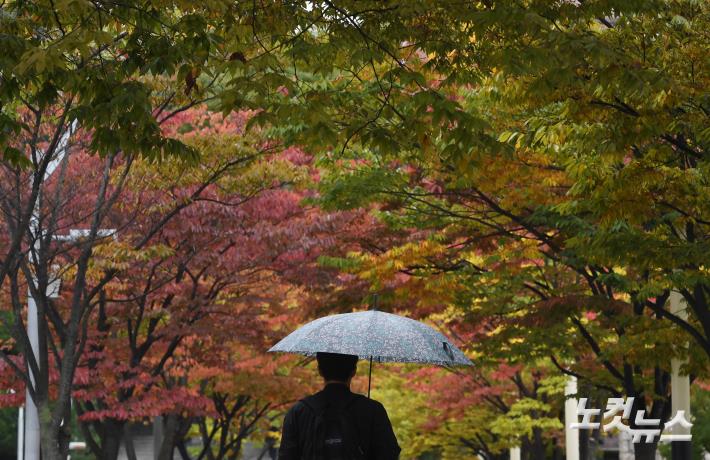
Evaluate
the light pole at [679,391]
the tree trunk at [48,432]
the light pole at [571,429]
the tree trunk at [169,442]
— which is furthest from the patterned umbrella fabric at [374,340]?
the light pole at [571,429]

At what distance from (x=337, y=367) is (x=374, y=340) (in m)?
1.27

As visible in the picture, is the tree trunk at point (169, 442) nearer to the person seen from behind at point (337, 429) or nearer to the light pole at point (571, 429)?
the light pole at point (571, 429)

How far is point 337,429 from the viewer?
6.36 metres

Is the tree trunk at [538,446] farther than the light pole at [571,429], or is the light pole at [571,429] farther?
the tree trunk at [538,446]

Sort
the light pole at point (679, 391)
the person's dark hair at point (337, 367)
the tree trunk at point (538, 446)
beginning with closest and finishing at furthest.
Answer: the person's dark hair at point (337, 367) < the light pole at point (679, 391) < the tree trunk at point (538, 446)

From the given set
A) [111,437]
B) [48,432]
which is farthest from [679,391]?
[111,437]

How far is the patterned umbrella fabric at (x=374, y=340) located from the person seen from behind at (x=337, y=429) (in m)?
1.06

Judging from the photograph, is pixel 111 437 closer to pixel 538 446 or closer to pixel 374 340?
pixel 538 446

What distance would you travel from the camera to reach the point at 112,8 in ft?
27.8

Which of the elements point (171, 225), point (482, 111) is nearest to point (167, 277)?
point (171, 225)

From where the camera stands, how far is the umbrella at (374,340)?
763cm

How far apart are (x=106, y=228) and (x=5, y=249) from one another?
187cm

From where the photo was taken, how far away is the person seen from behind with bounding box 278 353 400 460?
6344mm

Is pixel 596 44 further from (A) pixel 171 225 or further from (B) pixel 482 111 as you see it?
(A) pixel 171 225
